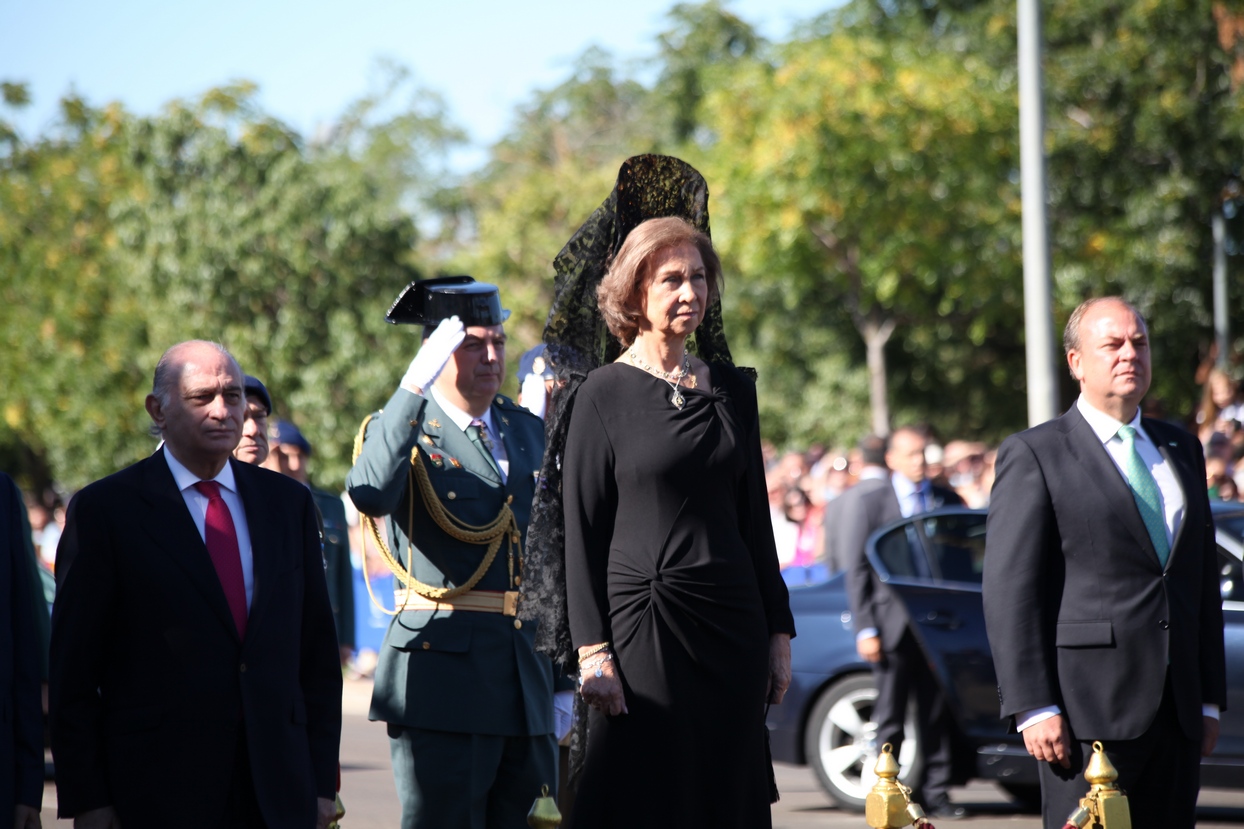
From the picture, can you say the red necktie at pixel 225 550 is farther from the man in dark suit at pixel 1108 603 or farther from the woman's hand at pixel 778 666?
the man in dark suit at pixel 1108 603

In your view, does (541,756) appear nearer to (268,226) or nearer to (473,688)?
(473,688)

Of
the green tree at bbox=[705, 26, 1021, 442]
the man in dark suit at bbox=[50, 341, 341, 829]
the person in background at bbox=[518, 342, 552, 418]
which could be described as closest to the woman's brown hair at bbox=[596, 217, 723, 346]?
the man in dark suit at bbox=[50, 341, 341, 829]

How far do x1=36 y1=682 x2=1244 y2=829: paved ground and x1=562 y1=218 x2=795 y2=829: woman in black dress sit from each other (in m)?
4.70

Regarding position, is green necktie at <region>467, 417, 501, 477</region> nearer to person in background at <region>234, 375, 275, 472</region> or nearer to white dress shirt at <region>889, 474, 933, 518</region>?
person in background at <region>234, 375, 275, 472</region>

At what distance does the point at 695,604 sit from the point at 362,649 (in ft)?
40.3

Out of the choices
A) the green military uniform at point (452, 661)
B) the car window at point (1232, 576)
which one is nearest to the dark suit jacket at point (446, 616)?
the green military uniform at point (452, 661)

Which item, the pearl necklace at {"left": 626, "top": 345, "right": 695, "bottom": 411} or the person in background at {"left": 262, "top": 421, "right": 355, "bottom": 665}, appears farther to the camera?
the person in background at {"left": 262, "top": 421, "right": 355, "bottom": 665}

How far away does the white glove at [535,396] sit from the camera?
6.35m

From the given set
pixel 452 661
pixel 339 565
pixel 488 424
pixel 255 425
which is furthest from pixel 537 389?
pixel 339 565

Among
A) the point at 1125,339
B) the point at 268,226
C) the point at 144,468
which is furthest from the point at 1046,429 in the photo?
the point at 268,226

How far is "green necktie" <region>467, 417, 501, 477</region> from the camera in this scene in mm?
5383

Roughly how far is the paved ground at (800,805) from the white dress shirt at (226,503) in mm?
4587

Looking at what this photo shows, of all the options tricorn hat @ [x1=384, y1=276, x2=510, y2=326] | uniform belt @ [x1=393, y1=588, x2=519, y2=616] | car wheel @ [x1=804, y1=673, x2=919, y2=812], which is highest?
tricorn hat @ [x1=384, y1=276, x2=510, y2=326]

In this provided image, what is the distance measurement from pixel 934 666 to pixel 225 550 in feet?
17.2
